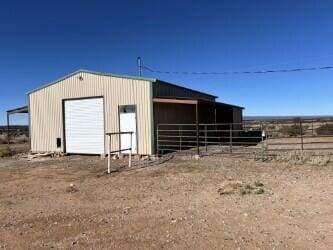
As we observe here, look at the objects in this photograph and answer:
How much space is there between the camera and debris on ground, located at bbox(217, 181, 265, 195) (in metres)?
9.43

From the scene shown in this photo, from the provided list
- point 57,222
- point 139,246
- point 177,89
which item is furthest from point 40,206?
point 177,89

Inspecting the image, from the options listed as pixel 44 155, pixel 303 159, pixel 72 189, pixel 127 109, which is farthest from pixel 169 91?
pixel 72 189

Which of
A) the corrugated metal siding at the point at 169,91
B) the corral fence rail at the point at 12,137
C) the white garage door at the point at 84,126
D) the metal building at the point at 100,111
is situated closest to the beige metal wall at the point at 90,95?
the metal building at the point at 100,111

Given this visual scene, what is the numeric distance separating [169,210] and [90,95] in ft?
42.7

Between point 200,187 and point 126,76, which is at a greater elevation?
point 126,76

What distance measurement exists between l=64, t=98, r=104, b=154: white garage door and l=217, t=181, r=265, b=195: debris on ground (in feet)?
36.0

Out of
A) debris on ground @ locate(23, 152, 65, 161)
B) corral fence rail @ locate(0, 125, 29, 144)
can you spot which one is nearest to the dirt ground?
debris on ground @ locate(23, 152, 65, 161)

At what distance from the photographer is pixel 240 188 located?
31.8 feet

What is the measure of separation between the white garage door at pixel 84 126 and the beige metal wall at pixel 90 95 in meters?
0.34

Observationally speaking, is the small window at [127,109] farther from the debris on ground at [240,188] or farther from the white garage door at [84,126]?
the debris on ground at [240,188]

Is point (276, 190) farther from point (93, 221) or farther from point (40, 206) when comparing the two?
point (40, 206)

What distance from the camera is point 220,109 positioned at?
97.3 feet

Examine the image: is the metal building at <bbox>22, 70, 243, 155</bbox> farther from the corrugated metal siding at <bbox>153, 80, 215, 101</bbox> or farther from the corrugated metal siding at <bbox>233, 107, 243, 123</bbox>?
the corrugated metal siding at <bbox>233, 107, 243, 123</bbox>

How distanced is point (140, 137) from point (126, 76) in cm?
276
